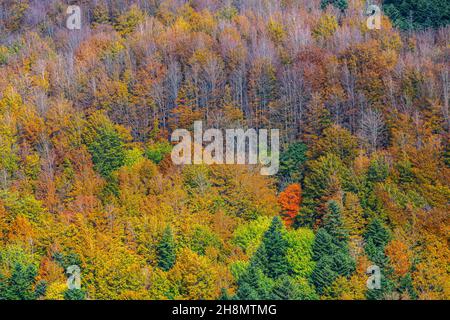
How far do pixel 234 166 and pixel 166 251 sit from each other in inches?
363

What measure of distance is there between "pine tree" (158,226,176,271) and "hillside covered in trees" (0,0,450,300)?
113 millimetres

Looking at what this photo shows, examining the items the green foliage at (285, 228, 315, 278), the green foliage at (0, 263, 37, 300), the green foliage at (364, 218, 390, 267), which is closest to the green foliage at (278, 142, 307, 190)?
the green foliage at (285, 228, 315, 278)

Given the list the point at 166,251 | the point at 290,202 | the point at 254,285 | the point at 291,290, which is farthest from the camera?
the point at 290,202

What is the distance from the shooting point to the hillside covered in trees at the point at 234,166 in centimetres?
5503

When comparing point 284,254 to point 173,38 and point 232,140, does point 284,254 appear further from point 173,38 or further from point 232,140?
point 173,38

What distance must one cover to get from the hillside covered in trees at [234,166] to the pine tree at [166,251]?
0.11 metres

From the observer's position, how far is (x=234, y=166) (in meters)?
63.4

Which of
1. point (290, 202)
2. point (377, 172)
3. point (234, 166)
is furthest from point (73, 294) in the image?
point (377, 172)

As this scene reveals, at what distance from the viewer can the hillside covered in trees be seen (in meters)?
55.0

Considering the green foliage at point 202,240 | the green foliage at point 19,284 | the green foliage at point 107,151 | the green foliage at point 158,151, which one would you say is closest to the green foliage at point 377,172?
the green foliage at point 202,240

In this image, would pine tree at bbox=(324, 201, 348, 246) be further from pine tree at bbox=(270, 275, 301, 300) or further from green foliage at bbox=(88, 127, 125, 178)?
green foliage at bbox=(88, 127, 125, 178)

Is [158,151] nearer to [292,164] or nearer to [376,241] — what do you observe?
[292,164]

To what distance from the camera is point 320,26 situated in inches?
3337

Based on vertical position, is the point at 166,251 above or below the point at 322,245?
below
